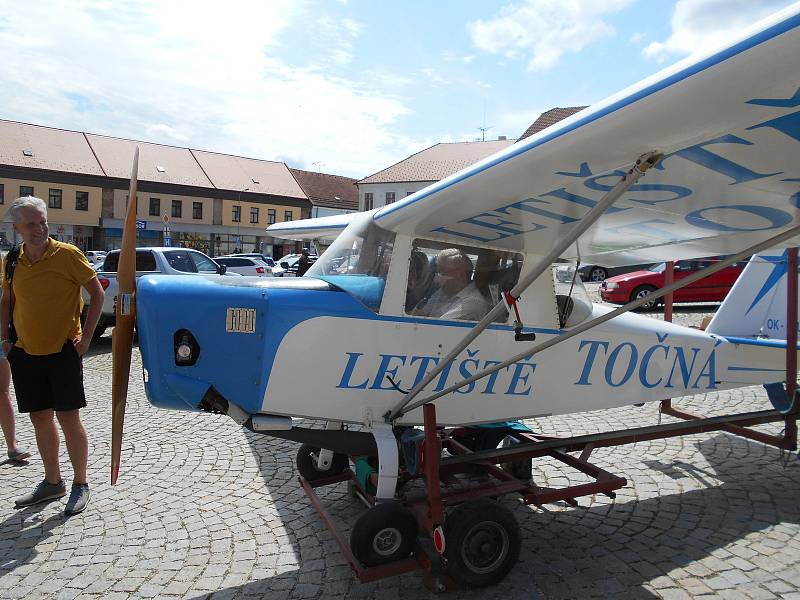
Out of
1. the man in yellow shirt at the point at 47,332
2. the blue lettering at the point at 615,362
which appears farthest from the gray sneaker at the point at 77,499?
the blue lettering at the point at 615,362

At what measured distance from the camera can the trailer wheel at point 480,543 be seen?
285 cm

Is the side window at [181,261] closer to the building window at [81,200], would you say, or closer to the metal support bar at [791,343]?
the metal support bar at [791,343]

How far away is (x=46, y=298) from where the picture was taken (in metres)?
3.54

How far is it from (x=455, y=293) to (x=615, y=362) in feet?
4.28

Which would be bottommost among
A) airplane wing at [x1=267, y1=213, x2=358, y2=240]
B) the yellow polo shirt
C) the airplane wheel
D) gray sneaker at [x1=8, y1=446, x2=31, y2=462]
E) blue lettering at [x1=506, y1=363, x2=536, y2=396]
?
gray sneaker at [x1=8, y1=446, x2=31, y2=462]

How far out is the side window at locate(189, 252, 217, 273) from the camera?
11.1 metres

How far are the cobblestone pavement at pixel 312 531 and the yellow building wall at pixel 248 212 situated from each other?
45.7 m

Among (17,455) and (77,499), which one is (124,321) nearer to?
(77,499)

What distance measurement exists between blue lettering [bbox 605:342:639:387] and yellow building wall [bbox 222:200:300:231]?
157 feet

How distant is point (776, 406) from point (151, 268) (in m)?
9.81

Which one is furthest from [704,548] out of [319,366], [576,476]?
[319,366]

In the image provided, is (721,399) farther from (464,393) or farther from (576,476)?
(464,393)

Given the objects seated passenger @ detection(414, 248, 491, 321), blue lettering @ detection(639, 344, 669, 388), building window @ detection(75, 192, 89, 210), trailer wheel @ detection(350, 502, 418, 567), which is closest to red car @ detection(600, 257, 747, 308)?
blue lettering @ detection(639, 344, 669, 388)

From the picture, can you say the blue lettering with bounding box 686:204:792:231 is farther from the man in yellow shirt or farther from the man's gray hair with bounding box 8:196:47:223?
the man's gray hair with bounding box 8:196:47:223
